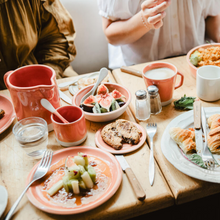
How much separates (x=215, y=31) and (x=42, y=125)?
4.56 feet

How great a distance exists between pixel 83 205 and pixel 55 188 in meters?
0.11

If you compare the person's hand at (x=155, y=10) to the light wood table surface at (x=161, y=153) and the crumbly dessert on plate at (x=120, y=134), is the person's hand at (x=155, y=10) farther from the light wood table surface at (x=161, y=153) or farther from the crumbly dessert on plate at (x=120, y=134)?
the crumbly dessert on plate at (x=120, y=134)

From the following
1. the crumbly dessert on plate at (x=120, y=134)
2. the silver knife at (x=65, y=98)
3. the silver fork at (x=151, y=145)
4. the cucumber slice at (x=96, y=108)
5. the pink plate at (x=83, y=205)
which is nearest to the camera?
the pink plate at (x=83, y=205)

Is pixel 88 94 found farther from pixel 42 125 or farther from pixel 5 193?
pixel 5 193

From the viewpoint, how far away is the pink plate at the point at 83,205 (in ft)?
2.31

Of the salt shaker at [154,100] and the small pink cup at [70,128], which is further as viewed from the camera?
the salt shaker at [154,100]

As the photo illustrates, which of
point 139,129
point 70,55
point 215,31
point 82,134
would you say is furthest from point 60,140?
point 215,31

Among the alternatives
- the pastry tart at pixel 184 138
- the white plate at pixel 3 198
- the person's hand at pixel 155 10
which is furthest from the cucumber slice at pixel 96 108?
the person's hand at pixel 155 10

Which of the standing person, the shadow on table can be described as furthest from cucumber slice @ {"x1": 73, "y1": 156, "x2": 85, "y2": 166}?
the standing person

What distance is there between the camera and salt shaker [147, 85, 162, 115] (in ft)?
3.37

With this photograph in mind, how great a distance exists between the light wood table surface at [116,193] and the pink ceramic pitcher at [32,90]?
139 mm

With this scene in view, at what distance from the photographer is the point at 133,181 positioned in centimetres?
78

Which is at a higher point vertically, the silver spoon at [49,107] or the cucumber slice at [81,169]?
the silver spoon at [49,107]

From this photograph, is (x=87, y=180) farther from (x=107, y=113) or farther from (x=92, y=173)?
(x=107, y=113)
